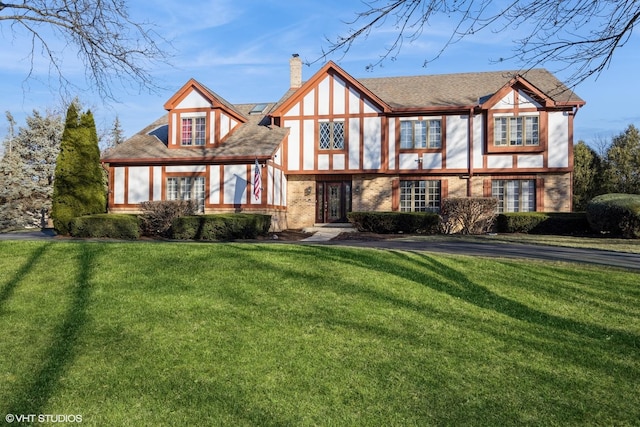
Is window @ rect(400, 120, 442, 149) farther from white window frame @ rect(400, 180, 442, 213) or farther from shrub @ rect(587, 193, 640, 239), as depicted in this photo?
shrub @ rect(587, 193, 640, 239)

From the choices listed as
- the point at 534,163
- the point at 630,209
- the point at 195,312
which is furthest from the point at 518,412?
the point at 534,163

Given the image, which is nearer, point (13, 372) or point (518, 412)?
point (518, 412)

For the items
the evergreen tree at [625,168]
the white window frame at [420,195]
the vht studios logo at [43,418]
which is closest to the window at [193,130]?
the white window frame at [420,195]

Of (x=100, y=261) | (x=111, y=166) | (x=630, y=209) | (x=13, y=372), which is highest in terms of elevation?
(x=111, y=166)

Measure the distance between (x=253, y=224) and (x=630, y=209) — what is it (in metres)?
13.6

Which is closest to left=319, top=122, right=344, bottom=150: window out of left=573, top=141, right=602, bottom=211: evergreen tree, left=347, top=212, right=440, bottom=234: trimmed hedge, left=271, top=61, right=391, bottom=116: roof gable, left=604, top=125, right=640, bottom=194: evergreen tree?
left=271, top=61, right=391, bottom=116: roof gable

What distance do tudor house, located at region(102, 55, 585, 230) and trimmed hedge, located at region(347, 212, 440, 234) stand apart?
2995 millimetres

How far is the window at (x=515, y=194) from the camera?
21.7m

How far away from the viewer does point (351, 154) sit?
22.4m

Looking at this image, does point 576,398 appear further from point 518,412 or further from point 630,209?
point 630,209

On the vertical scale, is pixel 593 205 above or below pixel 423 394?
above

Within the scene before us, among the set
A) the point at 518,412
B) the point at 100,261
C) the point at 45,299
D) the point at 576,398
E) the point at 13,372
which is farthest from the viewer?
the point at 100,261

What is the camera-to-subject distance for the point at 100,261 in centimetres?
814

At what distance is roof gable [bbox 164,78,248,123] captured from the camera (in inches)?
873
